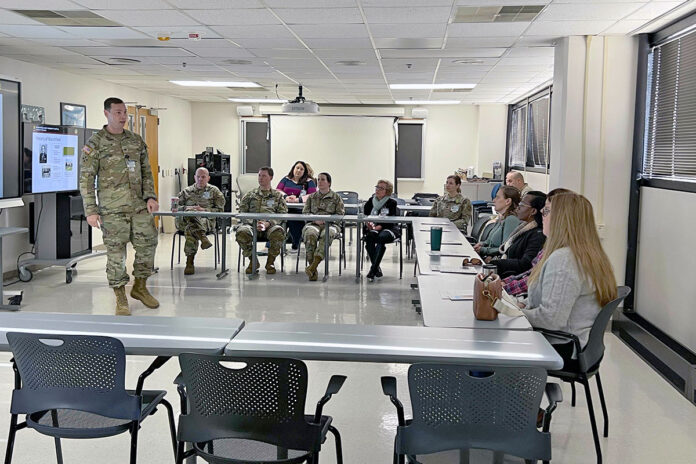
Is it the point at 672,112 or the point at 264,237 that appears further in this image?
the point at 264,237

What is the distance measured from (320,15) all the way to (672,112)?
2.96 meters

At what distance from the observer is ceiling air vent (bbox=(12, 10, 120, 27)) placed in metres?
5.85

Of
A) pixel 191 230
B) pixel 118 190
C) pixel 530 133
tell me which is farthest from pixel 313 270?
pixel 530 133

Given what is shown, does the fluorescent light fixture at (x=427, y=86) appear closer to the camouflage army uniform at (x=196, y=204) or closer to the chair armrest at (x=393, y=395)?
the camouflage army uniform at (x=196, y=204)

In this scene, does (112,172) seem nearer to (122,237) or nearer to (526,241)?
(122,237)

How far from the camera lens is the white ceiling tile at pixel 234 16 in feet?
18.4

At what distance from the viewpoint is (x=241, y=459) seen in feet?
8.18

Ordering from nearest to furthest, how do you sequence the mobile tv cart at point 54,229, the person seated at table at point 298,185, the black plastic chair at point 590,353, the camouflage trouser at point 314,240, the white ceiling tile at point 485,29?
the black plastic chair at point 590,353 < the white ceiling tile at point 485,29 < the mobile tv cart at point 54,229 < the camouflage trouser at point 314,240 < the person seated at table at point 298,185

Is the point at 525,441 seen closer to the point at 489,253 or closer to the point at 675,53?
the point at 489,253

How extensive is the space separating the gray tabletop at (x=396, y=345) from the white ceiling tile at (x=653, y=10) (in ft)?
→ 10.9

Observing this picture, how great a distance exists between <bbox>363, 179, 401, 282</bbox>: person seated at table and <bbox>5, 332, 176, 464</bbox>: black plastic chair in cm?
602

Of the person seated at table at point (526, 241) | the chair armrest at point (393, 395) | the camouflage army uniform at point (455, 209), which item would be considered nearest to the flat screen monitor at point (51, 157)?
the camouflage army uniform at point (455, 209)

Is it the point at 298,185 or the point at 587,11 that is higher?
the point at 587,11

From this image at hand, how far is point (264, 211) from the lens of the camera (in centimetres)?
911
